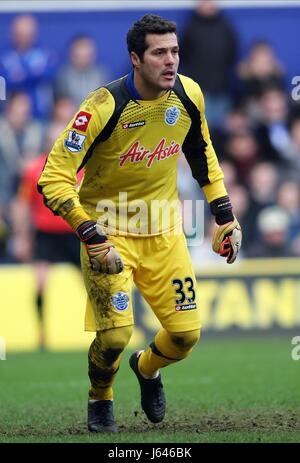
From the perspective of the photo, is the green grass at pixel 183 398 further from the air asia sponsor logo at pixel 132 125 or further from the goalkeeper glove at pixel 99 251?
the air asia sponsor logo at pixel 132 125

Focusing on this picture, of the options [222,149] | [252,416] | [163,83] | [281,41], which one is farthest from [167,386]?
[281,41]

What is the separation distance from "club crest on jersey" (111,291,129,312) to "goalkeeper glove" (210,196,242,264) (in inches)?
32.0

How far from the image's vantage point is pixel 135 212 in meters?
7.27

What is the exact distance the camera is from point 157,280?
724cm

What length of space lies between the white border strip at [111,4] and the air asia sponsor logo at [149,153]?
31.1ft

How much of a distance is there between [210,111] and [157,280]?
9.08 m

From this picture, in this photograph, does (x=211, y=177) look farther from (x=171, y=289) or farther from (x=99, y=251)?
(x=99, y=251)

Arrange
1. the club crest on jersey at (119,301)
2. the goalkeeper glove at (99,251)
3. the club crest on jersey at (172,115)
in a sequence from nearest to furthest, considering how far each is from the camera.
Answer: the goalkeeper glove at (99,251) → the club crest on jersey at (119,301) → the club crest on jersey at (172,115)

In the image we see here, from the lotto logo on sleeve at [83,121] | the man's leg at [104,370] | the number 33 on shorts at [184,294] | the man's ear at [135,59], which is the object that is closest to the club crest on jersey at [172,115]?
the man's ear at [135,59]

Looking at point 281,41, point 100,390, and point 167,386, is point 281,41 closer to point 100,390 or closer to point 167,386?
point 167,386

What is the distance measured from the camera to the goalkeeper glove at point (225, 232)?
7.41 metres

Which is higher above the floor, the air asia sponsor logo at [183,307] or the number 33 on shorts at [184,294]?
the number 33 on shorts at [184,294]

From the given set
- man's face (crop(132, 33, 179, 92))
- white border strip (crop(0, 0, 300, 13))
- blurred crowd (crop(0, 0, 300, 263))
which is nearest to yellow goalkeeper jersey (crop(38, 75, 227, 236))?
man's face (crop(132, 33, 179, 92))
